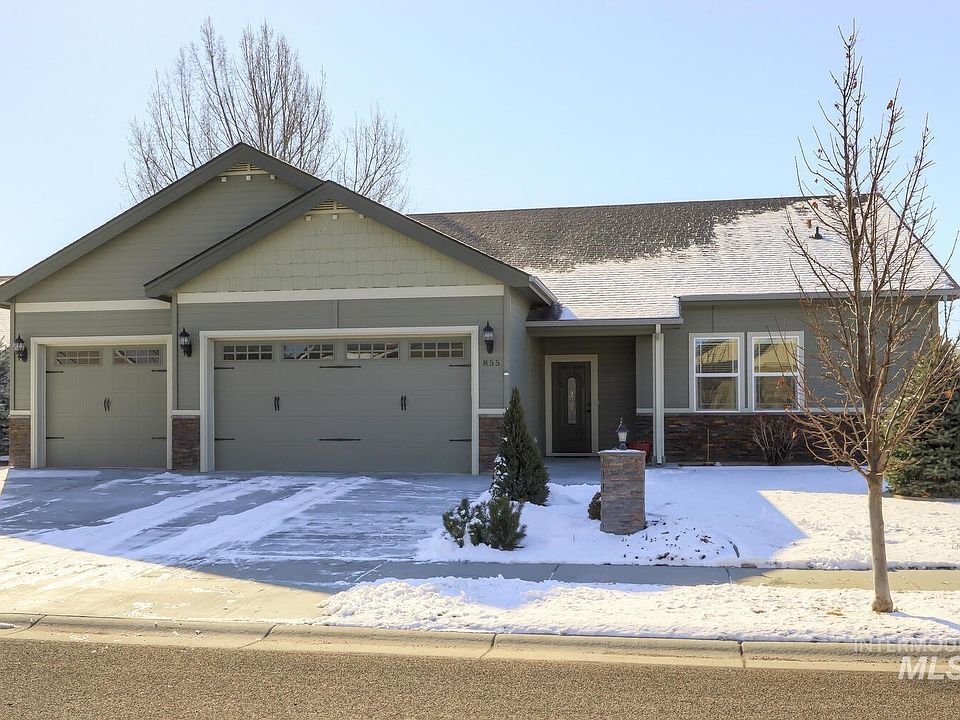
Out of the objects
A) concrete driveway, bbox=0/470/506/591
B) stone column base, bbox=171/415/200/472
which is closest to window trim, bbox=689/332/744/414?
concrete driveway, bbox=0/470/506/591

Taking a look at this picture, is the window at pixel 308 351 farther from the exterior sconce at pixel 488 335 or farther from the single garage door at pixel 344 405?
the exterior sconce at pixel 488 335

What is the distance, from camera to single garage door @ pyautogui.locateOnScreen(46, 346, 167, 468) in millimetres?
16750

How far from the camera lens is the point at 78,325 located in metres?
17.0

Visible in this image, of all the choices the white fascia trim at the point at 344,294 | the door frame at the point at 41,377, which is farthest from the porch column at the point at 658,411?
the door frame at the point at 41,377

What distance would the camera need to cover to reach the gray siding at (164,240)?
16844 mm

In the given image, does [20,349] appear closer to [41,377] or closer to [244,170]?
[41,377]

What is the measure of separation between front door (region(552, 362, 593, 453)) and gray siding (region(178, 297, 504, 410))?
4.30 meters

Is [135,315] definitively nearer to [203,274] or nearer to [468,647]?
[203,274]

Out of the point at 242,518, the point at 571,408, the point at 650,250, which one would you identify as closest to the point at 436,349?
the point at 571,408

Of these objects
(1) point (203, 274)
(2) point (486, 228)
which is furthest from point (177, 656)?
(2) point (486, 228)

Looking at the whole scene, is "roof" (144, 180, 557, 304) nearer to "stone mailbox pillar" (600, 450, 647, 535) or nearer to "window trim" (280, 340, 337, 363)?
"window trim" (280, 340, 337, 363)

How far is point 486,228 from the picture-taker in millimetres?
22000

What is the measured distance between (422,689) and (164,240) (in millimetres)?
13771

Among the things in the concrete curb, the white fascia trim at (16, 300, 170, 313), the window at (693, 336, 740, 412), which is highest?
the white fascia trim at (16, 300, 170, 313)
